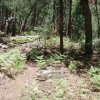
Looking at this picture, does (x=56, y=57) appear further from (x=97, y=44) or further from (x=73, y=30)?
(x=73, y=30)

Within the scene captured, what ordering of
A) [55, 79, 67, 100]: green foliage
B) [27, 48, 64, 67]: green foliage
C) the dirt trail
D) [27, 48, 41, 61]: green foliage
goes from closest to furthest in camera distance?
[55, 79, 67, 100]: green foliage < the dirt trail < [27, 48, 64, 67]: green foliage < [27, 48, 41, 61]: green foliage

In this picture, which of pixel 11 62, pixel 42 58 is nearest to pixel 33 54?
pixel 42 58

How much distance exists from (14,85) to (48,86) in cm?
127

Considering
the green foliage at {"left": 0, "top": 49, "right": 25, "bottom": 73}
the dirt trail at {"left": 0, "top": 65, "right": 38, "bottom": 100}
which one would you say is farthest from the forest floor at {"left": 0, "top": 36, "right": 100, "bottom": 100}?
the green foliage at {"left": 0, "top": 49, "right": 25, "bottom": 73}

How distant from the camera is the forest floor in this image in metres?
7.94

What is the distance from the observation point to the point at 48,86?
8695 millimetres

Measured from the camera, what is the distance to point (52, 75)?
9617mm

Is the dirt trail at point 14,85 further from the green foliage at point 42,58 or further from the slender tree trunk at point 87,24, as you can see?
the slender tree trunk at point 87,24

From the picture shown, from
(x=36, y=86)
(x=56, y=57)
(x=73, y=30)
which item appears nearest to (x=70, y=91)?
(x=36, y=86)

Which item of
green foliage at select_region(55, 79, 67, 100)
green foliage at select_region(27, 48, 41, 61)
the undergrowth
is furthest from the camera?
green foliage at select_region(27, 48, 41, 61)

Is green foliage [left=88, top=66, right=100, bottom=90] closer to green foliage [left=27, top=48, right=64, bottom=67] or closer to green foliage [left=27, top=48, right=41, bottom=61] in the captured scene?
green foliage [left=27, top=48, right=64, bottom=67]

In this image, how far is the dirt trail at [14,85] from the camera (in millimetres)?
8070

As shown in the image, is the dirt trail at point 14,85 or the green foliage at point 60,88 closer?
the green foliage at point 60,88

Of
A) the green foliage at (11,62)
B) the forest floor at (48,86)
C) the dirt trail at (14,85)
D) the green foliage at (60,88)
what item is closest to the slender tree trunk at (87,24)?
the forest floor at (48,86)
